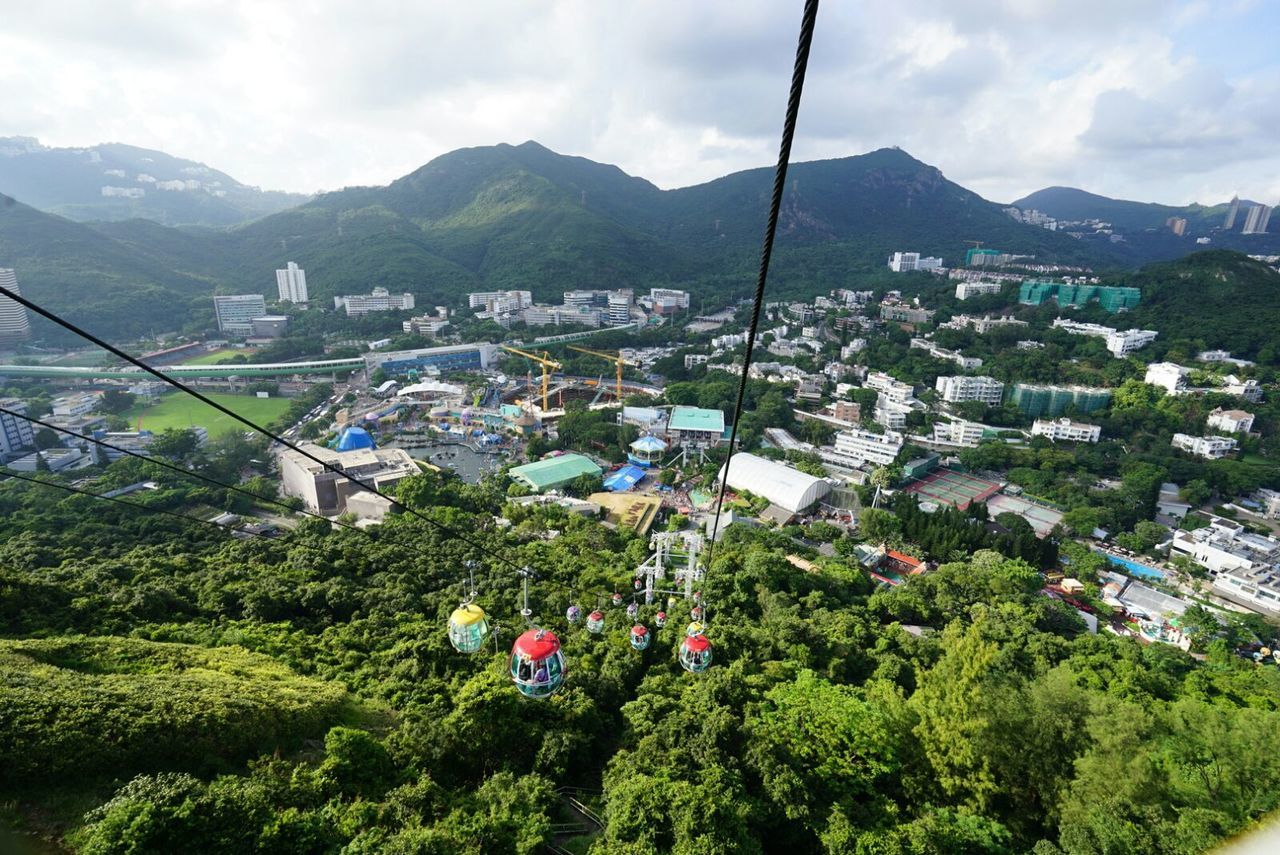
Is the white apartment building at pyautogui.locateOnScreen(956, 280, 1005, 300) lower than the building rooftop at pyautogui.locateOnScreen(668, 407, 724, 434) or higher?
higher

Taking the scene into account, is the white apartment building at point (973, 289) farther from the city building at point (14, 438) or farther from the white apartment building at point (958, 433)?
the city building at point (14, 438)

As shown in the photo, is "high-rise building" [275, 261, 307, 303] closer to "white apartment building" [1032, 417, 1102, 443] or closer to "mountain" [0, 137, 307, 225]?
"mountain" [0, 137, 307, 225]

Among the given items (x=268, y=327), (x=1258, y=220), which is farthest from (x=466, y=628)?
(x=1258, y=220)

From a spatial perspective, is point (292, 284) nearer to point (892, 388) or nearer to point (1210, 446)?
point (892, 388)

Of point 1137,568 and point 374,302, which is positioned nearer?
point 1137,568

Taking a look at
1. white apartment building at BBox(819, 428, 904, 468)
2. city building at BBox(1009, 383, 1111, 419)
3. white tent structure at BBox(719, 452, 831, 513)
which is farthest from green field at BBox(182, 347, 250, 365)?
city building at BBox(1009, 383, 1111, 419)

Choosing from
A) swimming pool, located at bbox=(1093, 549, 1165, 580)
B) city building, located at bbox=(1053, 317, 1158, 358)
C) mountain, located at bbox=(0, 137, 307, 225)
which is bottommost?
swimming pool, located at bbox=(1093, 549, 1165, 580)
